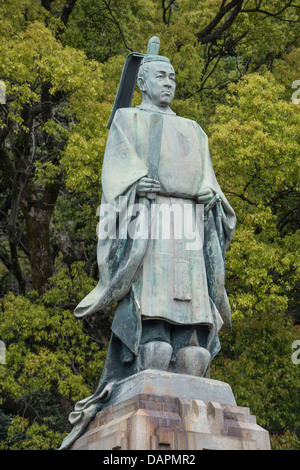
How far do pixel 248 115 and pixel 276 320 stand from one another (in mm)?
3907

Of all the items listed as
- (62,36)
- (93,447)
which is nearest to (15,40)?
(62,36)

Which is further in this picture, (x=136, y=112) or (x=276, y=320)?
(x=276, y=320)

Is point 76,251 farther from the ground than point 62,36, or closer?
closer

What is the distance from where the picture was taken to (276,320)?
14836mm

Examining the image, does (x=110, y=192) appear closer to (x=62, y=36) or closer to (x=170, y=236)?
(x=170, y=236)

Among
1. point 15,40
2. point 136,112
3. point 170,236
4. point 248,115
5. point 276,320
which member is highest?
point 15,40

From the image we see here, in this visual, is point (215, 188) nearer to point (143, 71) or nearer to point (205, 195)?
point (205, 195)

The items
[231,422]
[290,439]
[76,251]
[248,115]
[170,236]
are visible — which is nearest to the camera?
[231,422]

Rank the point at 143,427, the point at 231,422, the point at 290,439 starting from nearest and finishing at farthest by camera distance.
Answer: the point at 143,427, the point at 231,422, the point at 290,439

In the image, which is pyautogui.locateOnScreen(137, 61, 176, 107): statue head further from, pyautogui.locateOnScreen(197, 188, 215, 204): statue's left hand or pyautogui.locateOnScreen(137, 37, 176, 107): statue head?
pyautogui.locateOnScreen(197, 188, 215, 204): statue's left hand

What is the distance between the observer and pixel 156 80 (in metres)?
6.98

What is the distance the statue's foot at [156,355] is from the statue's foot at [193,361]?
15 cm

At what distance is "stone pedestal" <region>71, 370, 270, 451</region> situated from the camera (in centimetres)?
544

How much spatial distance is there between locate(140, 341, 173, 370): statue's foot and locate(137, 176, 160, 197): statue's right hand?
49.5 inches
